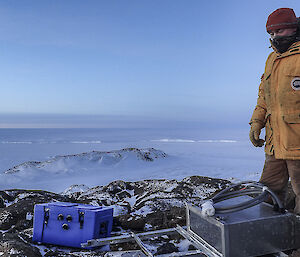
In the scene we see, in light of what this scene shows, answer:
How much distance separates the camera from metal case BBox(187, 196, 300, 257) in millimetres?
2143

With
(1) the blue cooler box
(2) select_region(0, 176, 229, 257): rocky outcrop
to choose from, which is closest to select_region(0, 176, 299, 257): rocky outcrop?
(2) select_region(0, 176, 229, 257): rocky outcrop

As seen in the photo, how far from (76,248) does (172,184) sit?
3.36 m

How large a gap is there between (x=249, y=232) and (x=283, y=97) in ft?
3.82

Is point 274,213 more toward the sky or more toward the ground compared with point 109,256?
more toward the sky

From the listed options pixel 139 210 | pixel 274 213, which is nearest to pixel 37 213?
pixel 139 210

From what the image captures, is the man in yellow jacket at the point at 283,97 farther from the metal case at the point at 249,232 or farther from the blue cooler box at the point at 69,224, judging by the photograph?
the blue cooler box at the point at 69,224

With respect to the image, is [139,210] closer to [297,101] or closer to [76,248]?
[76,248]

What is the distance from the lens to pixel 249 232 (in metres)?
2.19

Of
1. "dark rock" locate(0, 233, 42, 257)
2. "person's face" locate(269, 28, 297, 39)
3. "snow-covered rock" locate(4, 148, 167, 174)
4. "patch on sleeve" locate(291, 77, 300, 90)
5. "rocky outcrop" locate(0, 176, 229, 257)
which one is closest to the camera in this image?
"patch on sleeve" locate(291, 77, 300, 90)

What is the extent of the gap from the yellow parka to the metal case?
56 cm

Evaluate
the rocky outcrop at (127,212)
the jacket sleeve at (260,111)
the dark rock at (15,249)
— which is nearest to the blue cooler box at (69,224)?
the rocky outcrop at (127,212)

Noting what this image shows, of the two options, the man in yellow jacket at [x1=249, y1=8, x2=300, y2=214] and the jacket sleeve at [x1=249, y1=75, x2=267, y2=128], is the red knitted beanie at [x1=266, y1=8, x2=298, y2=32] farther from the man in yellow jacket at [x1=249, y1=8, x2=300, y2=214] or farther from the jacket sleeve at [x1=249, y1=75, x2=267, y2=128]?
the jacket sleeve at [x1=249, y1=75, x2=267, y2=128]

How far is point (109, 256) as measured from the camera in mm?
2750

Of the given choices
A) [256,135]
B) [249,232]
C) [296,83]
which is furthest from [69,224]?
[296,83]
